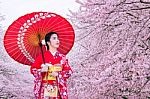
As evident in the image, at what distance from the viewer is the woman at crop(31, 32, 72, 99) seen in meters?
5.32

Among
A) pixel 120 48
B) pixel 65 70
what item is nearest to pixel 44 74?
pixel 65 70

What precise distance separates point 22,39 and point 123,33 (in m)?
1.59

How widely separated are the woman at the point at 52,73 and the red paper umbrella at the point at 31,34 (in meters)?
0.18

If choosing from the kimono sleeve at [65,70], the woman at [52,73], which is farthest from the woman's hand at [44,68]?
the kimono sleeve at [65,70]

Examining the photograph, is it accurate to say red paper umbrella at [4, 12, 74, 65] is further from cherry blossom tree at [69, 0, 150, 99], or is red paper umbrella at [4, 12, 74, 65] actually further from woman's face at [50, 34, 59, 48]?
cherry blossom tree at [69, 0, 150, 99]

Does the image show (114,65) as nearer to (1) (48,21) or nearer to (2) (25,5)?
(1) (48,21)

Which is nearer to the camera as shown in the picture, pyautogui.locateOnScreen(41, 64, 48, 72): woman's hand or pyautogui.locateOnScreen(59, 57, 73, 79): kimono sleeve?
pyautogui.locateOnScreen(41, 64, 48, 72): woman's hand

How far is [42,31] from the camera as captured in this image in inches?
220

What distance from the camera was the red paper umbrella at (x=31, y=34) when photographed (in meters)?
→ 5.46

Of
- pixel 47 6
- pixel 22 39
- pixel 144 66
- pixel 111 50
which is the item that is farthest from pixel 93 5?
pixel 47 6

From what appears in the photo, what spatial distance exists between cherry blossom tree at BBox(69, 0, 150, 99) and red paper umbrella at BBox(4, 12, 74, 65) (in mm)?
925

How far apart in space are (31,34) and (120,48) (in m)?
1.60

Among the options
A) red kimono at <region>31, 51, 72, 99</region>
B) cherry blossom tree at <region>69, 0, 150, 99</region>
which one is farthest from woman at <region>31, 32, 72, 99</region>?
cherry blossom tree at <region>69, 0, 150, 99</region>

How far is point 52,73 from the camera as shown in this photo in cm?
530
